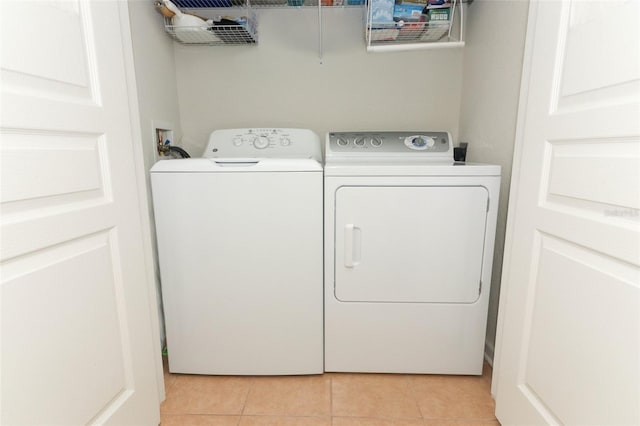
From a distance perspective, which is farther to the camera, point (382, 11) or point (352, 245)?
point (382, 11)

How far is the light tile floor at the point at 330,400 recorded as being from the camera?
1.28m

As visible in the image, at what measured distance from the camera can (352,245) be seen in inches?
53.7

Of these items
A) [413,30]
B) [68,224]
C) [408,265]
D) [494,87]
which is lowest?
[408,265]

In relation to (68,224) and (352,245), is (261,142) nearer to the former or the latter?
(352,245)

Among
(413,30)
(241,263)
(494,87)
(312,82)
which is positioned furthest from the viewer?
(312,82)

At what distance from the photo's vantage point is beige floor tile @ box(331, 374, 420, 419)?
4.29 feet

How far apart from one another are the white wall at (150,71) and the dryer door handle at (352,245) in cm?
91

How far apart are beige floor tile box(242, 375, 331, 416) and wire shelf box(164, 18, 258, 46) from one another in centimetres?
179

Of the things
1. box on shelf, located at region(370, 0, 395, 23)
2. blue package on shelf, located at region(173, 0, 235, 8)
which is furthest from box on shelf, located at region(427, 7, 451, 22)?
blue package on shelf, located at region(173, 0, 235, 8)

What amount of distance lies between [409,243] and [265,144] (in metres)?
0.91

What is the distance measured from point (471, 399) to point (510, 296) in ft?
1.85

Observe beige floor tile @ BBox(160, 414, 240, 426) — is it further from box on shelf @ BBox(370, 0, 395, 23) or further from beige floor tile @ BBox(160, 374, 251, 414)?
box on shelf @ BBox(370, 0, 395, 23)

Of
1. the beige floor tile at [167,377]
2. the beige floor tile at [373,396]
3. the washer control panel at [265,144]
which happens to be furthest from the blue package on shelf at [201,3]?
the beige floor tile at [373,396]

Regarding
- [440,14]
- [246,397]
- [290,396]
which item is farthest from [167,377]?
[440,14]
